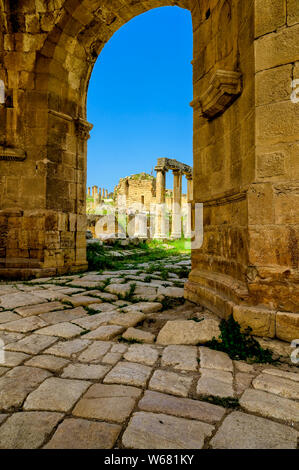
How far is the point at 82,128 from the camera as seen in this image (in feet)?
20.0

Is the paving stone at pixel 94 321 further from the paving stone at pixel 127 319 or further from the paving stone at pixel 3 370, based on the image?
the paving stone at pixel 3 370

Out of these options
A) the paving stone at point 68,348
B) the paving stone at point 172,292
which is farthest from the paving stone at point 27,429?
the paving stone at point 172,292

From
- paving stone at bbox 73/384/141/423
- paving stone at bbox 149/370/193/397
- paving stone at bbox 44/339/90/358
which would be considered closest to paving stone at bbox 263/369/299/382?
paving stone at bbox 149/370/193/397

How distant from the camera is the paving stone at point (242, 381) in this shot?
1.58 meters

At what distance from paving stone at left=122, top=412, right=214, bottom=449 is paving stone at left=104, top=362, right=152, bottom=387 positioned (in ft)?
1.05

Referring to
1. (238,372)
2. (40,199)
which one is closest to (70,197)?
(40,199)

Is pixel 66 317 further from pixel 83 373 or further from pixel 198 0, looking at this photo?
pixel 198 0

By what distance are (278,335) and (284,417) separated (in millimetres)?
904

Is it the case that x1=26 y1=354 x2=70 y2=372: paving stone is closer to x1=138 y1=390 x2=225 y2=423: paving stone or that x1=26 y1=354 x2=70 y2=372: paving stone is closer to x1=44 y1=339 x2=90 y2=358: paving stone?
x1=44 y1=339 x2=90 y2=358: paving stone

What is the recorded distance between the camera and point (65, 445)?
1135 millimetres

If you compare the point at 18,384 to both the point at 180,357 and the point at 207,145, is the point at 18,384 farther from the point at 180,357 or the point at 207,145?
the point at 207,145

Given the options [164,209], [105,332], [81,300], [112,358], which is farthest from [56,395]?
[164,209]

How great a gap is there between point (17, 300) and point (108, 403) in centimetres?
249

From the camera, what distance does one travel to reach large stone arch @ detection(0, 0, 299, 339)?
2229 millimetres
